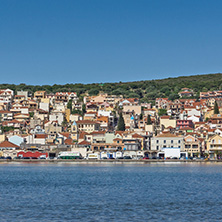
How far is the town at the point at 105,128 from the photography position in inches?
4633

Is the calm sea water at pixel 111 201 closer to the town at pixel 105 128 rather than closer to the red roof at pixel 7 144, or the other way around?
the town at pixel 105 128

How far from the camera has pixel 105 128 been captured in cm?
14450

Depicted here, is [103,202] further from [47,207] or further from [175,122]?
[175,122]

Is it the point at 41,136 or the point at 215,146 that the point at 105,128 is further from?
the point at 215,146

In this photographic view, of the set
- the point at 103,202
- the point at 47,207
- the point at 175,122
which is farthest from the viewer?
the point at 175,122

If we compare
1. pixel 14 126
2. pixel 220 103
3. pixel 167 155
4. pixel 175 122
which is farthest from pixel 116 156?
pixel 220 103

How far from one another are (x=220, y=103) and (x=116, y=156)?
6537 centimetres

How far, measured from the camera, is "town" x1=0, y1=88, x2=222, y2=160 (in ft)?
386

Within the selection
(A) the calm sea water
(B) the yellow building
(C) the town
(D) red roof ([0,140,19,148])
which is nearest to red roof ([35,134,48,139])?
(C) the town

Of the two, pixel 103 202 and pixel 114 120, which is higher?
pixel 114 120

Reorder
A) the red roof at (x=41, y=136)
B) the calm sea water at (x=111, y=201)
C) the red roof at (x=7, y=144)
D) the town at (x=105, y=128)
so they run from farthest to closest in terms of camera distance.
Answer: the red roof at (x=41, y=136), the red roof at (x=7, y=144), the town at (x=105, y=128), the calm sea water at (x=111, y=201)

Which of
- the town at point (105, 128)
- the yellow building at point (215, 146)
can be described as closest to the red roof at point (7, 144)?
the town at point (105, 128)

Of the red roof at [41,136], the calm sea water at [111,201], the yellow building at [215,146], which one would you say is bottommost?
the calm sea water at [111,201]

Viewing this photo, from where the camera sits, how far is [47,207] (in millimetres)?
34781
